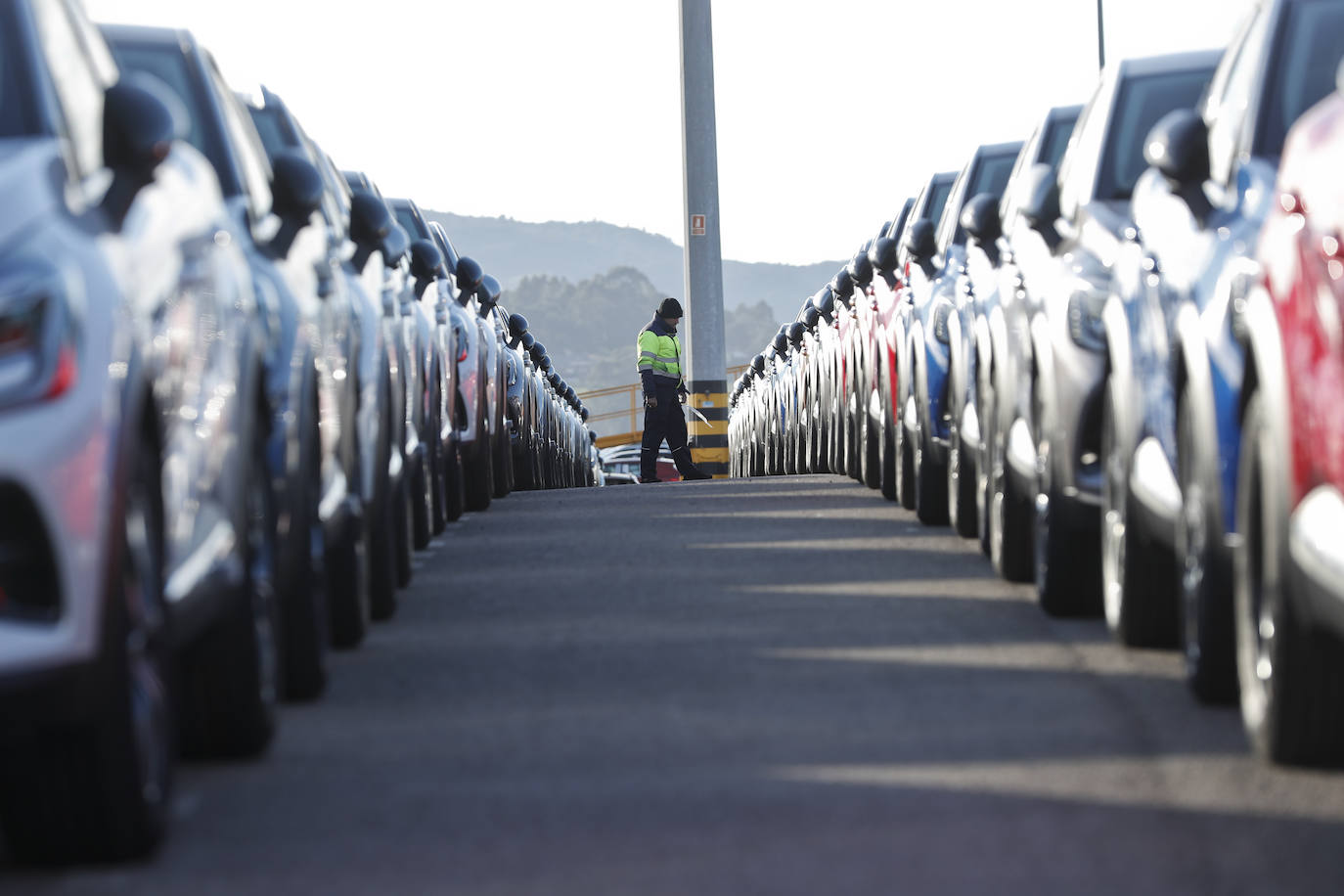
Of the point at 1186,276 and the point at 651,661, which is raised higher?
the point at 1186,276

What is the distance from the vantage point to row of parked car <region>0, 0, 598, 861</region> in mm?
4117

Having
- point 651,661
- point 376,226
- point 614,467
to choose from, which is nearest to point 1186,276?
point 651,661

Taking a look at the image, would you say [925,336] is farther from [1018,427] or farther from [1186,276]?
[1186,276]

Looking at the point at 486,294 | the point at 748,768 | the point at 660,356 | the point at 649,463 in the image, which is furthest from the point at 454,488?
the point at 649,463

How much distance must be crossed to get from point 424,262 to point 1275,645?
8.06 m

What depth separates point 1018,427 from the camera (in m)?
8.38

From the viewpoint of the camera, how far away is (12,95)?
Answer: 517cm

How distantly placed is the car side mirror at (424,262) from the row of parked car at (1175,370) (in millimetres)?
2381

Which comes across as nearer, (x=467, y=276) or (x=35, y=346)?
(x=35, y=346)

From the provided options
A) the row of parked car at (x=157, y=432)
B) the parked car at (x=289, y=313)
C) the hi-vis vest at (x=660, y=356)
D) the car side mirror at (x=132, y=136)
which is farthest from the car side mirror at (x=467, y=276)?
the car side mirror at (x=132, y=136)

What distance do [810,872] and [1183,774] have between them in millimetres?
1160

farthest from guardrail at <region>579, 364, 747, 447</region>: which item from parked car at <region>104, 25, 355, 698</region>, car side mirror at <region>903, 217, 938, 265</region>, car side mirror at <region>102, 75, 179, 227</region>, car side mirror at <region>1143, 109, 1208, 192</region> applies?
car side mirror at <region>102, 75, 179, 227</region>

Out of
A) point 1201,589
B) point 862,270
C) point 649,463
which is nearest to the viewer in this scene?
point 1201,589

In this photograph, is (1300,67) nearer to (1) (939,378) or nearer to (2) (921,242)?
(1) (939,378)
